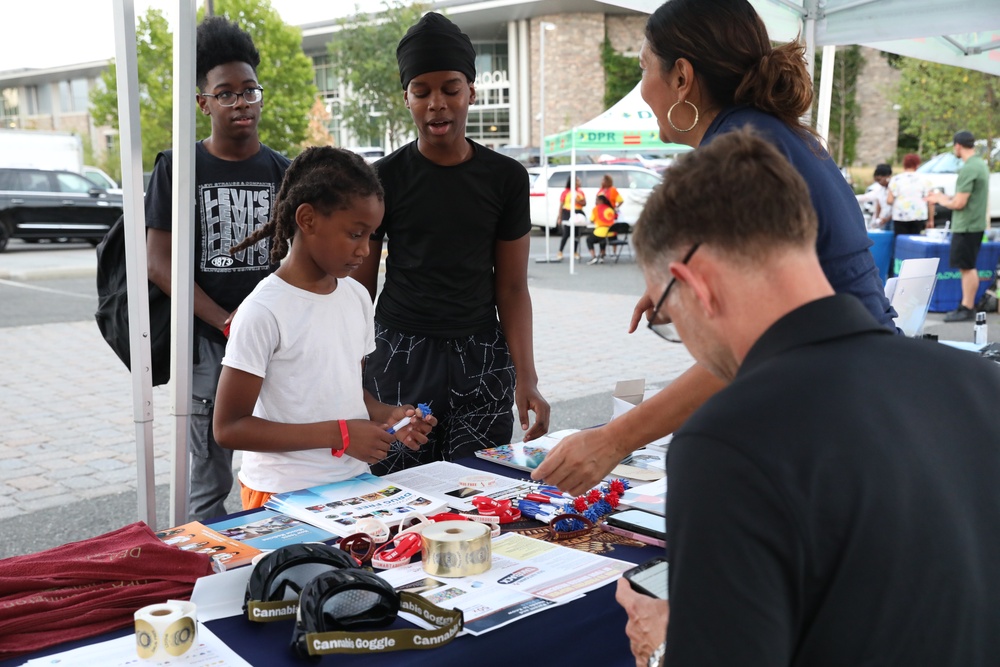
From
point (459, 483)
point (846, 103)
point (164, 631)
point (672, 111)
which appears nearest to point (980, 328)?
Result: point (672, 111)

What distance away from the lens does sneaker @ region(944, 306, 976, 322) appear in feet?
29.8

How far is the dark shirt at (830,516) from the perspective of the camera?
83cm

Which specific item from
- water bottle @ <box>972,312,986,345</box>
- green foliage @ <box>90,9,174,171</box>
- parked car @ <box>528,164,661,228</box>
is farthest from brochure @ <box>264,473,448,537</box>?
green foliage @ <box>90,9,174,171</box>

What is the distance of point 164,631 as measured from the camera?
127 centimetres

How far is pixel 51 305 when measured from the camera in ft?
35.9

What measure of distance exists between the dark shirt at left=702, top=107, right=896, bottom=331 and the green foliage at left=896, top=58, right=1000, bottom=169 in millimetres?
18973

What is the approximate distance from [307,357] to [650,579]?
115 centimetres

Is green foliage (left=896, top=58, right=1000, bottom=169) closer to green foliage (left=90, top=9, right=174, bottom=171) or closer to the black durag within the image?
green foliage (left=90, top=9, right=174, bottom=171)

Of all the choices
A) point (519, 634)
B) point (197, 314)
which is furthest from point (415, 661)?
point (197, 314)

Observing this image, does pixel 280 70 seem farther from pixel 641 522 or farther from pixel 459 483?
pixel 641 522

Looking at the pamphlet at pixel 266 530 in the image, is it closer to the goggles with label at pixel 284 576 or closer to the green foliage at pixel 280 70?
the goggles with label at pixel 284 576

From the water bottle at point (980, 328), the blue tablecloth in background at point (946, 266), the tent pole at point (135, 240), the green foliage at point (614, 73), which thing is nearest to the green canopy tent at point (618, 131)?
the blue tablecloth in background at point (946, 266)

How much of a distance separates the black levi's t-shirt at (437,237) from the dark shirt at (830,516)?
1745 mm

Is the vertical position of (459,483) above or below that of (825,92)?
below
